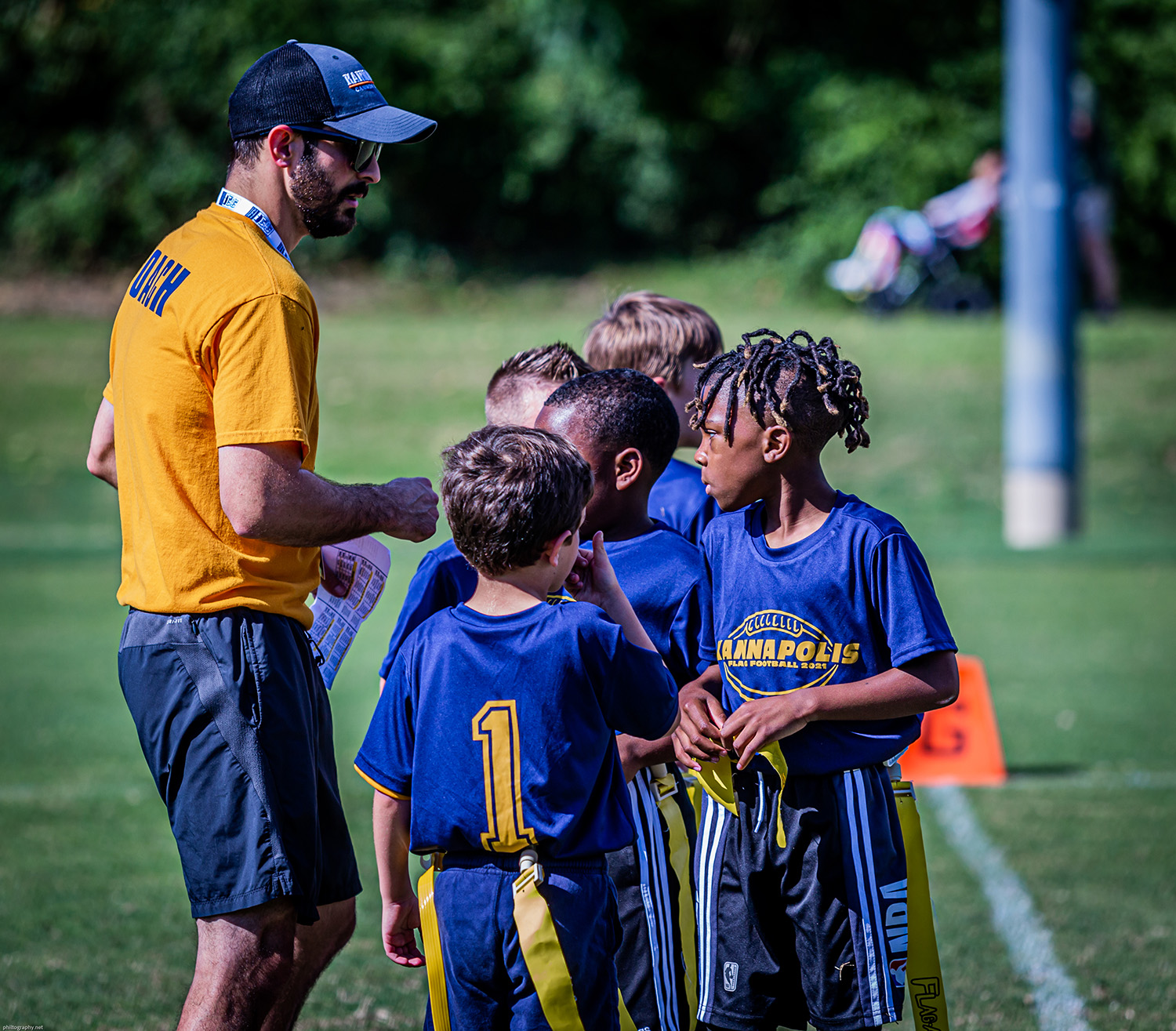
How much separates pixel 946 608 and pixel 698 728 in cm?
793

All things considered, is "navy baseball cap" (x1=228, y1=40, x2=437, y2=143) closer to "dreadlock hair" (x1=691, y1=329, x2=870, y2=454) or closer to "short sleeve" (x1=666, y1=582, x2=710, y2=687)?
"dreadlock hair" (x1=691, y1=329, x2=870, y2=454)

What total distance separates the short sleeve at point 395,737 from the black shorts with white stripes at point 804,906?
2.36 ft

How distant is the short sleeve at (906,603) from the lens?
109 inches

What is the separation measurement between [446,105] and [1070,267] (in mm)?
16396

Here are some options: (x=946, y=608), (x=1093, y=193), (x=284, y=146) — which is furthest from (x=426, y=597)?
(x=1093, y=193)

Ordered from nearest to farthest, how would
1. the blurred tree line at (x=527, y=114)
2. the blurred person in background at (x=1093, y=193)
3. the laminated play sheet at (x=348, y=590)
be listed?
1. the laminated play sheet at (x=348, y=590)
2. the blurred person in background at (x=1093, y=193)
3. the blurred tree line at (x=527, y=114)

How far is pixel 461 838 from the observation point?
2.56m

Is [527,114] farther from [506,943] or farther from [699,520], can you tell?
[506,943]

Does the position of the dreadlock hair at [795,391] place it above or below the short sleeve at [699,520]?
above

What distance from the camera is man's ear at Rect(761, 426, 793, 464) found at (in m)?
2.92

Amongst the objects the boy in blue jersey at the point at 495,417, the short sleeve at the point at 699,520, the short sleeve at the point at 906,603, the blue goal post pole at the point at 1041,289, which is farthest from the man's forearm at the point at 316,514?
the blue goal post pole at the point at 1041,289

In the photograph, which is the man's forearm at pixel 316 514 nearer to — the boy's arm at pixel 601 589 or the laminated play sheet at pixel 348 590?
the laminated play sheet at pixel 348 590

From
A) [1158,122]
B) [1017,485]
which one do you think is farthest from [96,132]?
[1017,485]

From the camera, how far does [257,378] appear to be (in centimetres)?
280
